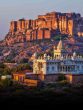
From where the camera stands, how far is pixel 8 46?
2280 inches

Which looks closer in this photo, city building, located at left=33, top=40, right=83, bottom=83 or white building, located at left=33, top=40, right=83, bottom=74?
city building, located at left=33, top=40, right=83, bottom=83

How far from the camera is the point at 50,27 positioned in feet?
191

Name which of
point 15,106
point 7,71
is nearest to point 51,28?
point 7,71

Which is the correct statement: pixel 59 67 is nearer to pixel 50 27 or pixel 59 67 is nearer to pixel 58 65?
pixel 58 65

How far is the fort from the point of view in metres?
56.8

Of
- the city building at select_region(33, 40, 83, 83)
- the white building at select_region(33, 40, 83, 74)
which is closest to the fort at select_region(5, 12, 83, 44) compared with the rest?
the city building at select_region(33, 40, 83, 83)

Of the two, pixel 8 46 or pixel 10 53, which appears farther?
pixel 8 46

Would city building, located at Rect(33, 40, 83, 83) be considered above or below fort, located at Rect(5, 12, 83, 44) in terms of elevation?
below

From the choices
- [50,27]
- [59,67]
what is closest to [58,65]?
[59,67]

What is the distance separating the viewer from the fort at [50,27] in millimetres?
56750

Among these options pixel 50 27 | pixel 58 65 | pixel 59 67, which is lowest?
pixel 59 67

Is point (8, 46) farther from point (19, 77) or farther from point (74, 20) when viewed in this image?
point (19, 77)

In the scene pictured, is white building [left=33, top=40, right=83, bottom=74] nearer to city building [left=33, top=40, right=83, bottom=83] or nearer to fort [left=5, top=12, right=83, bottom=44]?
city building [left=33, top=40, right=83, bottom=83]

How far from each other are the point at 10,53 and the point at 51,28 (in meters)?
6.59
